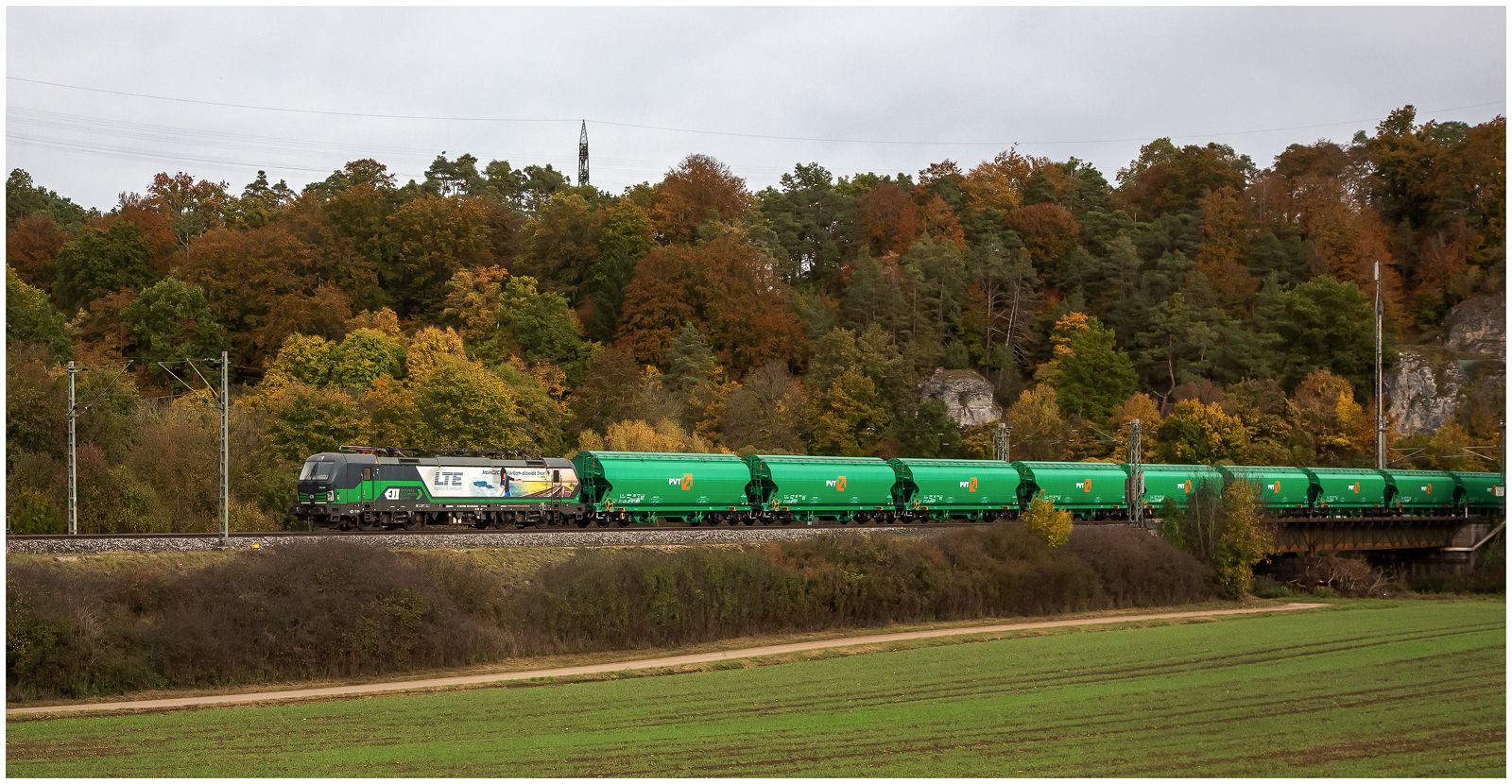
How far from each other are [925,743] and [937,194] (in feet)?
336

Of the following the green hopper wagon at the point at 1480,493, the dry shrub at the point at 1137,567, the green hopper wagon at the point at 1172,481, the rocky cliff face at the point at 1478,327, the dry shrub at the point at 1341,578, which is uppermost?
the rocky cliff face at the point at 1478,327

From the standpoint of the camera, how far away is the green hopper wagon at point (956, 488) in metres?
54.4

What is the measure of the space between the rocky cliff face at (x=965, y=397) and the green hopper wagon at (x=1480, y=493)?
30317 mm

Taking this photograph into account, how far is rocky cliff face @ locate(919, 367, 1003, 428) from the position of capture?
299 feet

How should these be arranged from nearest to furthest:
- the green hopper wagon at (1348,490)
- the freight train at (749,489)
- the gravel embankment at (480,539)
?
the gravel embankment at (480,539)
the freight train at (749,489)
the green hopper wagon at (1348,490)

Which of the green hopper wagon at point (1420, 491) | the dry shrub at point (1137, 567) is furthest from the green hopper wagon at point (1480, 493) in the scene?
the dry shrub at point (1137, 567)

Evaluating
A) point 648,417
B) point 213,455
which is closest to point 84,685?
point 213,455

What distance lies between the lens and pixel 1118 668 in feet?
110

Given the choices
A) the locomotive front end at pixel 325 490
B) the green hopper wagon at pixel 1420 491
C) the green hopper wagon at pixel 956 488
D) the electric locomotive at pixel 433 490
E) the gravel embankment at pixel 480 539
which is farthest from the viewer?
the green hopper wagon at pixel 1420 491

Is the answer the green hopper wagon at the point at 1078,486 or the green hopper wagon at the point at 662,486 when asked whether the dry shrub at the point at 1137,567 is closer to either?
the green hopper wagon at the point at 1078,486

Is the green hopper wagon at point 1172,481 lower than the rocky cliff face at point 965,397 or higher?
lower

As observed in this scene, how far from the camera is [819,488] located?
51.4 m

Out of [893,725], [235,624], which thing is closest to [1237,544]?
[893,725]

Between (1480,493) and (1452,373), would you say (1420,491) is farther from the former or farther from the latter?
(1452,373)
